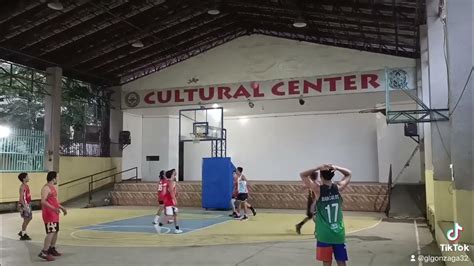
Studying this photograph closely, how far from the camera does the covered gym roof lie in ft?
50.2

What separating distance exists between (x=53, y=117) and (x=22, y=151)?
214 centimetres

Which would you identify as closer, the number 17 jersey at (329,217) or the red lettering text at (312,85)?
the number 17 jersey at (329,217)

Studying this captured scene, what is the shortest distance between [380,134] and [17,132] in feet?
54.8

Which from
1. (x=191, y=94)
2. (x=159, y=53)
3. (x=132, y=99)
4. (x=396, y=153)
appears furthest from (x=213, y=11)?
(x=396, y=153)

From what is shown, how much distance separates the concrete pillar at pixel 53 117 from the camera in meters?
19.8

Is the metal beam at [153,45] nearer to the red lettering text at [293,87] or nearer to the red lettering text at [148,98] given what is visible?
the red lettering text at [148,98]

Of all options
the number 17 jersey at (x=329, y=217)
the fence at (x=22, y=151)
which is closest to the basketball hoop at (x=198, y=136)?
the fence at (x=22, y=151)

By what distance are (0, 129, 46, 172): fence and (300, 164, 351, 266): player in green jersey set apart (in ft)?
52.4

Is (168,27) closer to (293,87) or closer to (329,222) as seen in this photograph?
(293,87)

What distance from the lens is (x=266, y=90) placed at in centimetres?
2092

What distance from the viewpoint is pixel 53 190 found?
313 inches

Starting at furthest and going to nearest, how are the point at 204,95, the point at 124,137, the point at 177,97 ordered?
the point at 124,137, the point at 177,97, the point at 204,95

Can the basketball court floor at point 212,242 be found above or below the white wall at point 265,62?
below

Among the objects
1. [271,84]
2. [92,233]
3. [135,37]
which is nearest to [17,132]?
[135,37]
